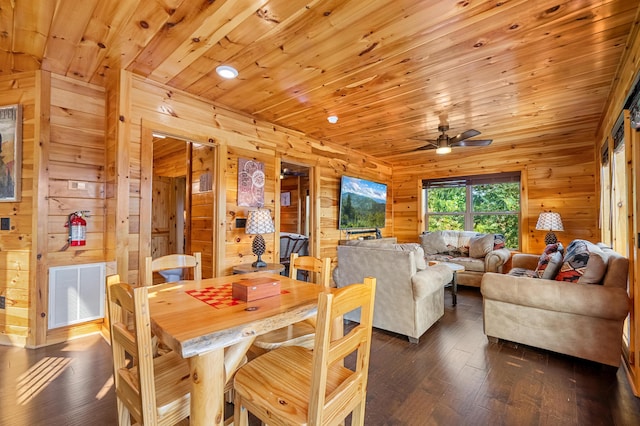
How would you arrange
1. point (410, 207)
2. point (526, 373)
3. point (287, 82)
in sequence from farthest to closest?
point (410, 207), point (287, 82), point (526, 373)

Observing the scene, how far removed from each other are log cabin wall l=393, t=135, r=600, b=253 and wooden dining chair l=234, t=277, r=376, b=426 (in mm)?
5144

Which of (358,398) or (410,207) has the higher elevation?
(410,207)

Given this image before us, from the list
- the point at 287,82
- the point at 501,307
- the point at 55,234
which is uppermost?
the point at 287,82

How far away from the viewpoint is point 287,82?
2807mm

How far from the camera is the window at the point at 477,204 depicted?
541 centimetres

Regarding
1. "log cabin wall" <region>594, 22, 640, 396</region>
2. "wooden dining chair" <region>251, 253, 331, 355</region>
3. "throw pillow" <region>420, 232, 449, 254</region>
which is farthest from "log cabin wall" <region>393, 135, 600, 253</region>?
"wooden dining chair" <region>251, 253, 331, 355</region>

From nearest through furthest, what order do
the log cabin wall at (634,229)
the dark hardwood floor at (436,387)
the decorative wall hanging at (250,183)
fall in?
the dark hardwood floor at (436,387) < the log cabin wall at (634,229) < the decorative wall hanging at (250,183)

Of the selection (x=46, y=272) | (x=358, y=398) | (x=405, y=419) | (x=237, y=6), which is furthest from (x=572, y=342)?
(x=46, y=272)

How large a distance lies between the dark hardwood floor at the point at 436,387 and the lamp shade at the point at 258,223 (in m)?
1.70

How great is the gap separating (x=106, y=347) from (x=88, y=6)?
107 inches

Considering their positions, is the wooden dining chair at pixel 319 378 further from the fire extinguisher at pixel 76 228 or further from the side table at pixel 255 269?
the fire extinguisher at pixel 76 228

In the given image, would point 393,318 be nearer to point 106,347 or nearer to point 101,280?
point 106,347

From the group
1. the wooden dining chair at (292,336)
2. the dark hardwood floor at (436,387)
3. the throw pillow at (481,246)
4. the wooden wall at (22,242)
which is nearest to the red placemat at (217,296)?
the wooden dining chair at (292,336)

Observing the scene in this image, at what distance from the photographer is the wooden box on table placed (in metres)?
1.46
